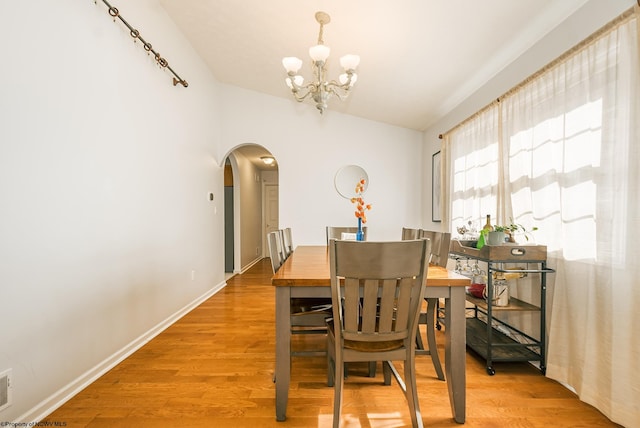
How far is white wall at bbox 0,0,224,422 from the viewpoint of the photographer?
5.01 feet

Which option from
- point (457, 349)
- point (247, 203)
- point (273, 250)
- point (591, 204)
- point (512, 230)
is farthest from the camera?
point (247, 203)

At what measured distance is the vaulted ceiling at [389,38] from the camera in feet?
7.28

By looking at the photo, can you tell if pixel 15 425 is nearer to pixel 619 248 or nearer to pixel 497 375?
pixel 497 375

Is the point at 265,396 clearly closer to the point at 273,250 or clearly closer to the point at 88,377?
the point at 273,250

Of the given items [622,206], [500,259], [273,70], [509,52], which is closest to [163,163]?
[273,70]

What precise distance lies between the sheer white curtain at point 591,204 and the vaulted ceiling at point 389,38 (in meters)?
0.47

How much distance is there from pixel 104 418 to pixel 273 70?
378 cm

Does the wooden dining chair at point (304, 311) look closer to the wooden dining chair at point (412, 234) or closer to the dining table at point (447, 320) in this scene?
the dining table at point (447, 320)

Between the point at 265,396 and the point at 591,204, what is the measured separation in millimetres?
2256

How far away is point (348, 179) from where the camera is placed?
478cm

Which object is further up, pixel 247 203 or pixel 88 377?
pixel 247 203

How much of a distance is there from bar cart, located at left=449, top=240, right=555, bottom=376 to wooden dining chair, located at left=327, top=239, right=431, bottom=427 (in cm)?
96

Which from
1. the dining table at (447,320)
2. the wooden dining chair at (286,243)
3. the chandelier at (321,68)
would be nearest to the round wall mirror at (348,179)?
the wooden dining chair at (286,243)

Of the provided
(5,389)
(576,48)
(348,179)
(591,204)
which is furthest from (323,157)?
(5,389)
